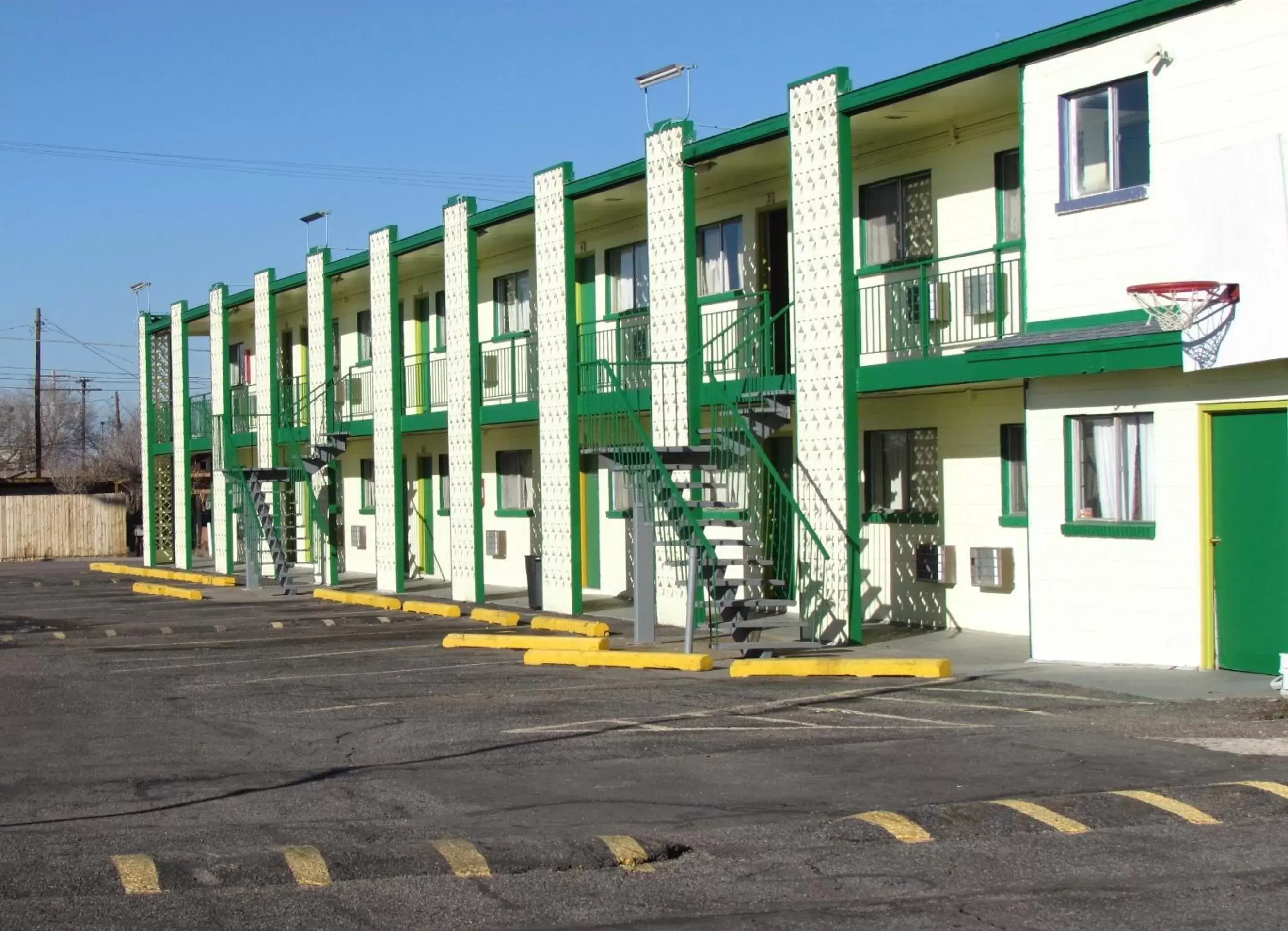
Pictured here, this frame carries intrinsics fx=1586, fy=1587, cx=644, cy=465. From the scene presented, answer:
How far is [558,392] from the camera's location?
76.7ft

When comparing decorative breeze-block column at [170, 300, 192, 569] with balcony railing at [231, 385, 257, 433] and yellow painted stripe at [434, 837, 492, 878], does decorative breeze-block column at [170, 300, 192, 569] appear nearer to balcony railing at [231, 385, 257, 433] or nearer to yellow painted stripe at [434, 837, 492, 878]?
balcony railing at [231, 385, 257, 433]

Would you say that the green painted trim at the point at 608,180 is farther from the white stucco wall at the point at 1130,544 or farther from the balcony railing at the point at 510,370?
the white stucco wall at the point at 1130,544

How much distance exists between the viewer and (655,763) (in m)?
10.8

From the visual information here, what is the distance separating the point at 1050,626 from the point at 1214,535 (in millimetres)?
2094

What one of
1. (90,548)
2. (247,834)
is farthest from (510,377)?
(90,548)

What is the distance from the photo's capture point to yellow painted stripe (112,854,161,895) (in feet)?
24.5

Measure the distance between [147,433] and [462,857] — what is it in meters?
35.0

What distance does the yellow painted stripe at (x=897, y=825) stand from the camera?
328 inches

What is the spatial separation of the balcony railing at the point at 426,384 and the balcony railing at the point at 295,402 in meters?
2.29

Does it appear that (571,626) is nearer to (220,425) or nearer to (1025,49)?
(1025,49)

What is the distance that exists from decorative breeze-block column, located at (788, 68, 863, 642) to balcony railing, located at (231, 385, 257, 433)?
18113mm

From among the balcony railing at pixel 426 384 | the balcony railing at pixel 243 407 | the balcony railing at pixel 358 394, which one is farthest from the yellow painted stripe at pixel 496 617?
the balcony railing at pixel 243 407

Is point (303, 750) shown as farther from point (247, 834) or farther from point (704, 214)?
point (704, 214)

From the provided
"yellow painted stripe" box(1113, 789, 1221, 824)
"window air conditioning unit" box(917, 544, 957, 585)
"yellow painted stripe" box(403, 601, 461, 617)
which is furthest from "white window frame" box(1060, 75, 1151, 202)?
"yellow painted stripe" box(403, 601, 461, 617)
